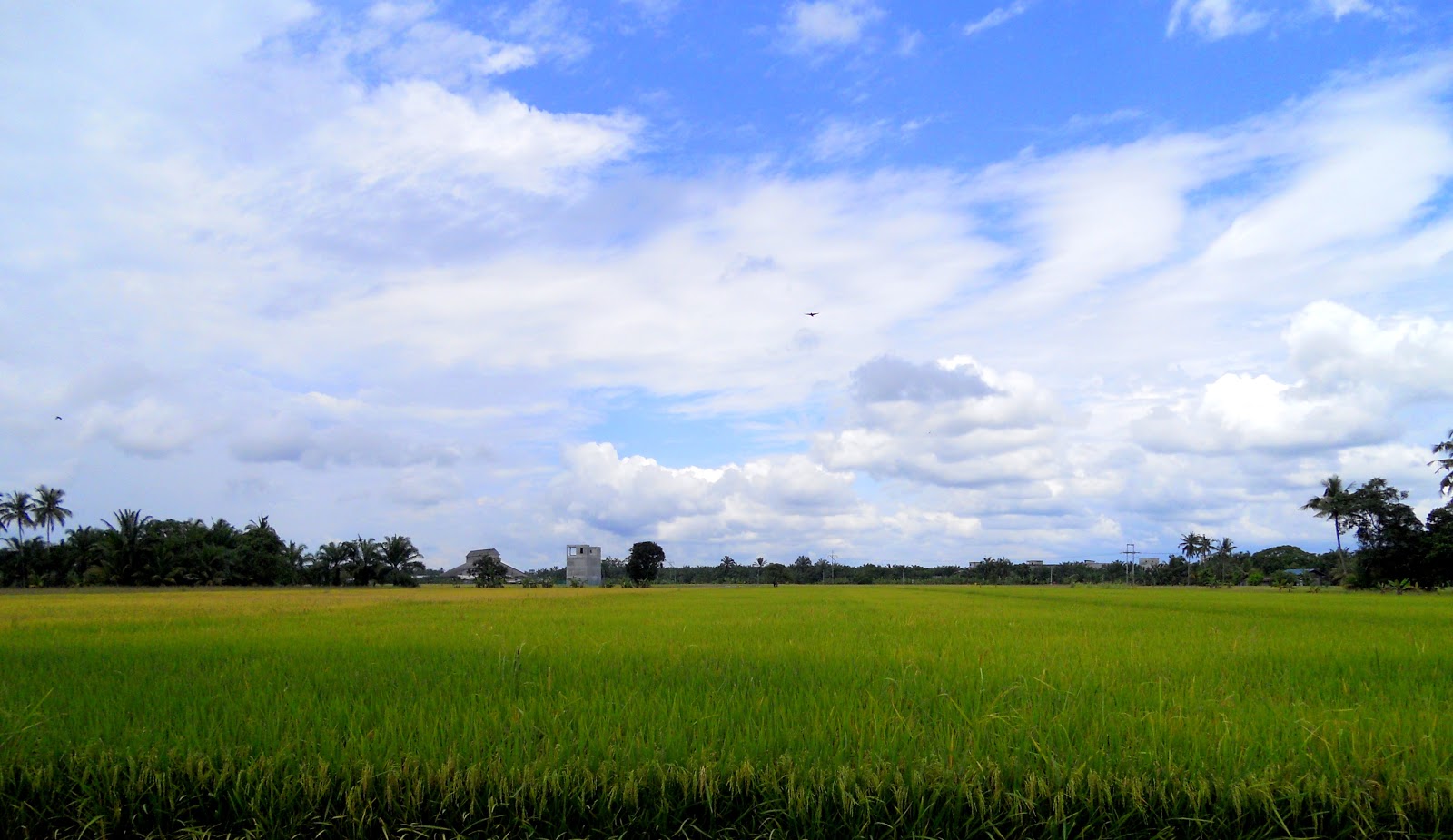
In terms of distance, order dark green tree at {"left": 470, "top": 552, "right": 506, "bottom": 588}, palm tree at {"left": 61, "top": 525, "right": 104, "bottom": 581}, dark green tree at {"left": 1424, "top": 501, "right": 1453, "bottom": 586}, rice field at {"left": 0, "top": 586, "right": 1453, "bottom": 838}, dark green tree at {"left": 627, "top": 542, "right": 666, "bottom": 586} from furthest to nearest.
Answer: dark green tree at {"left": 627, "top": 542, "right": 666, "bottom": 586} < dark green tree at {"left": 470, "top": 552, "right": 506, "bottom": 588} < palm tree at {"left": 61, "top": 525, "right": 104, "bottom": 581} < dark green tree at {"left": 1424, "top": 501, "right": 1453, "bottom": 586} < rice field at {"left": 0, "top": 586, "right": 1453, "bottom": 838}

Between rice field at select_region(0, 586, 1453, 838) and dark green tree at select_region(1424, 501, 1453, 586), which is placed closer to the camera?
rice field at select_region(0, 586, 1453, 838)

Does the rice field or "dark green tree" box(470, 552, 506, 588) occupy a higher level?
the rice field

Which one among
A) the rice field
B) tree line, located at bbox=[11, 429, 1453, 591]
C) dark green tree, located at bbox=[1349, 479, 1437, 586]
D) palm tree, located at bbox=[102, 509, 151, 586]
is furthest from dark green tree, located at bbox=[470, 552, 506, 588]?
the rice field

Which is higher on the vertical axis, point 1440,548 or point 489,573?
point 1440,548

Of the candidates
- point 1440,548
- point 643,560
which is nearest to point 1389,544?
point 1440,548

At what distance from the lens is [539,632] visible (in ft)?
33.6

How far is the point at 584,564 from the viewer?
9675 cm

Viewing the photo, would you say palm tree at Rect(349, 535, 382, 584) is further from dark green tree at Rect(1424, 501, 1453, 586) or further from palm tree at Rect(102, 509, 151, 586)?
dark green tree at Rect(1424, 501, 1453, 586)

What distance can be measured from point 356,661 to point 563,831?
14.6 ft

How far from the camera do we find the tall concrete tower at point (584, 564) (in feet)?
311

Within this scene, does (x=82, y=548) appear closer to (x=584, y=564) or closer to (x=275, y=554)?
(x=275, y=554)

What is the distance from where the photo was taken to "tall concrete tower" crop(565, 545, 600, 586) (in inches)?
3728

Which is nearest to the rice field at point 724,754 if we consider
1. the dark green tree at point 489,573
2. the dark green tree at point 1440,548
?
the dark green tree at point 1440,548

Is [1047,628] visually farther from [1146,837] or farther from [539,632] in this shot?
[1146,837]
